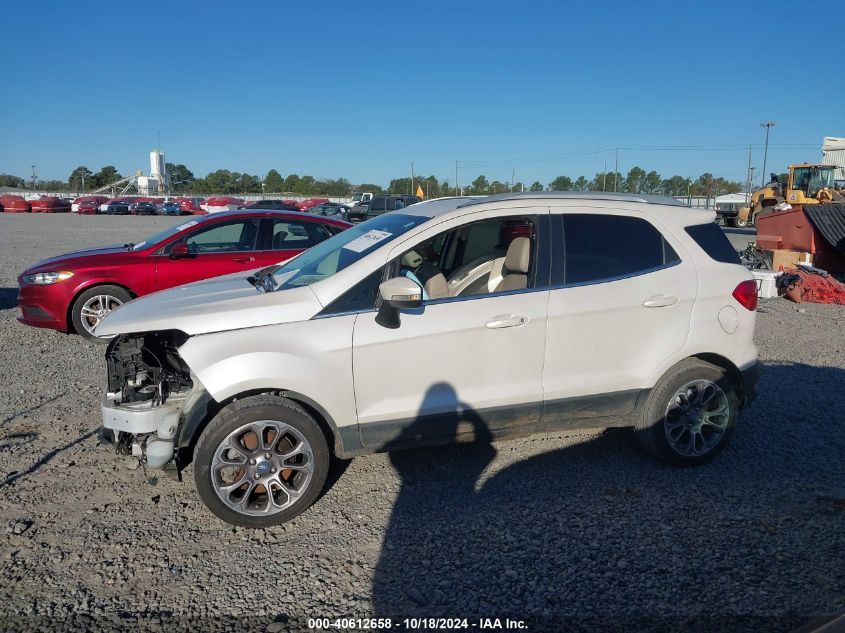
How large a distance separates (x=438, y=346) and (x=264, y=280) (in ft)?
4.69

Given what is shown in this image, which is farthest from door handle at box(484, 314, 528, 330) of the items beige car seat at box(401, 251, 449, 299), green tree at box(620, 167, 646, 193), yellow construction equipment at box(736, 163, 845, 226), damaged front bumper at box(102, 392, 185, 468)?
green tree at box(620, 167, 646, 193)

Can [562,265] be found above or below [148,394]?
above

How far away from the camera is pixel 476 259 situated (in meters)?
5.08

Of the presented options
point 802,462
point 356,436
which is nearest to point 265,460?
point 356,436

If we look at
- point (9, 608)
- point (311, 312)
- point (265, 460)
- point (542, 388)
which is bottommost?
point (9, 608)

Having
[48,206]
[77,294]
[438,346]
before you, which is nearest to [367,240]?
[438,346]

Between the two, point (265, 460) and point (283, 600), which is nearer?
point (283, 600)

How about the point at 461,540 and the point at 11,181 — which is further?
the point at 11,181

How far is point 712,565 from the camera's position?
3523 millimetres

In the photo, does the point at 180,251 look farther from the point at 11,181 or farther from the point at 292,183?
the point at 11,181

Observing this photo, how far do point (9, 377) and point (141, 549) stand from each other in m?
4.06

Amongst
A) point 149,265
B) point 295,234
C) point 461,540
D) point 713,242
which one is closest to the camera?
point 461,540

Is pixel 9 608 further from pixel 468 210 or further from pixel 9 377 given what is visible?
pixel 9 377

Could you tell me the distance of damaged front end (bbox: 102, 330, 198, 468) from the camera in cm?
392
